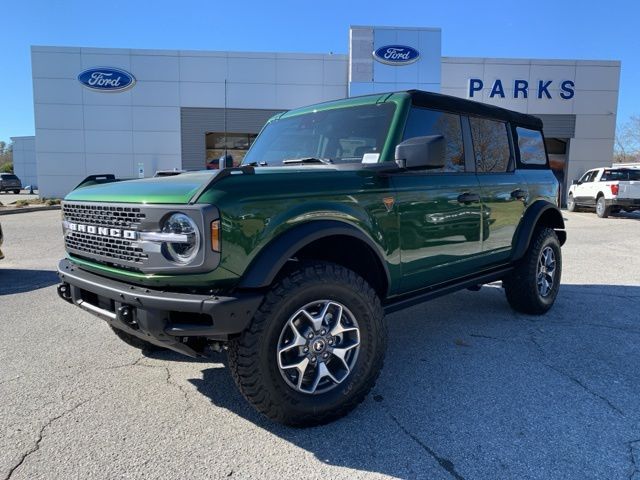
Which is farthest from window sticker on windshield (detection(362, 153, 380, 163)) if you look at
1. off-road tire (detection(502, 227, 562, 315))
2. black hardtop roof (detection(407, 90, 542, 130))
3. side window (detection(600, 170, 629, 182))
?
side window (detection(600, 170, 629, 182))

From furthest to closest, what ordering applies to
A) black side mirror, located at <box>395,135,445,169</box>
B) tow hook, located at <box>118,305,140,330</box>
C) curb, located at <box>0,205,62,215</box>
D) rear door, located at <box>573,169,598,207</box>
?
rear door, located at <box>573,169,598,207</box>, curb, located at <box>0,205,62,215</box>, black side mirror, located at <box>395,135,445,169</box>, tow hook, located at <box>118,305,140,330</box>

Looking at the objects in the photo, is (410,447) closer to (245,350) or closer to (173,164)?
(245,350)

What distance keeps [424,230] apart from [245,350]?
5.39 feet

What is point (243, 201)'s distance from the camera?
2459mm

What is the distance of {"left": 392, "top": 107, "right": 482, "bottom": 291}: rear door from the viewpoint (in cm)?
333

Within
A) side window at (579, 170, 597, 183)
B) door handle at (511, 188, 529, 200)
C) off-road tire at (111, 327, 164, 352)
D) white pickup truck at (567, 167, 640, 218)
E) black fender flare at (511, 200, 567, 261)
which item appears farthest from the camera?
side window at (579, 170, 597, 183)

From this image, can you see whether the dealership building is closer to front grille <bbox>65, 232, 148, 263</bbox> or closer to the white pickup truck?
the white pickup truck

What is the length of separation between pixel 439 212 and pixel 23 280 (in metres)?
6.09

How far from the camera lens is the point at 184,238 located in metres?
2.39

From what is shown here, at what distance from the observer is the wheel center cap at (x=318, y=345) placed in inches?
109

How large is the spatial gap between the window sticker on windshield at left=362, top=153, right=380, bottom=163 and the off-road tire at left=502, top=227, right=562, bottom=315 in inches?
97.7

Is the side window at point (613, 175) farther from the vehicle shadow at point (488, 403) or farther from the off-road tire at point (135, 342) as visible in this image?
the off-road tire at point (135, 342)

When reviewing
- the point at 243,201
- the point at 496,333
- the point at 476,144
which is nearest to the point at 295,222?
the point at 243,201

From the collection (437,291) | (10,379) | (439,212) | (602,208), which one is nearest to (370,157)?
(439,212)
